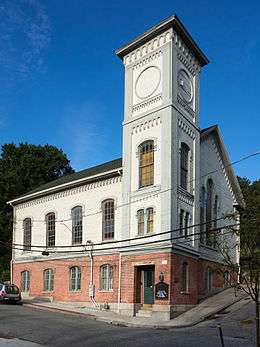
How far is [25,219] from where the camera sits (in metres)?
42.2

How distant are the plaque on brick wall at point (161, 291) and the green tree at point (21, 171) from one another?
79.7 ft

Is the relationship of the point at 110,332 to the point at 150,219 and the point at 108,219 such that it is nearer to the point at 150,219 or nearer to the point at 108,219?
the point at 150,219

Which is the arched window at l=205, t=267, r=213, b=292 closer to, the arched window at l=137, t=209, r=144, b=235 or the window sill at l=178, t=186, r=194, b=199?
the window sill at l=178, t=186, r=194, b=199

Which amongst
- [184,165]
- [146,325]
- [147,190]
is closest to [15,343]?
[146,325]

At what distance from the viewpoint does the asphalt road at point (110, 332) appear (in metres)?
19.7

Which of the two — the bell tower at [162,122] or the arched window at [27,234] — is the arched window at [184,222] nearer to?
the bell tower at [162,122]

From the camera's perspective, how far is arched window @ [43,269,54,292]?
37.8 m

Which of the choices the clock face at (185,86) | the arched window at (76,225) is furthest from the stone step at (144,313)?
the clock face at (185,86)

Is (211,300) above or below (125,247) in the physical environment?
below

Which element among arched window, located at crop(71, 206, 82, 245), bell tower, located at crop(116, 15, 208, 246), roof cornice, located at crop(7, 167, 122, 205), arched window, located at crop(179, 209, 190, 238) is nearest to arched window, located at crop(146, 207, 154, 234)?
bell tower, located at crop(116, 15, 208, 246)

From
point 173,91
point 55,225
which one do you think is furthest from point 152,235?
point 55,225

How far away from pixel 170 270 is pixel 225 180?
495 inches

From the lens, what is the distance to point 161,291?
2859cm

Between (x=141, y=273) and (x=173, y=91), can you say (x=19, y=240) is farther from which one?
(x=173, y=91)
